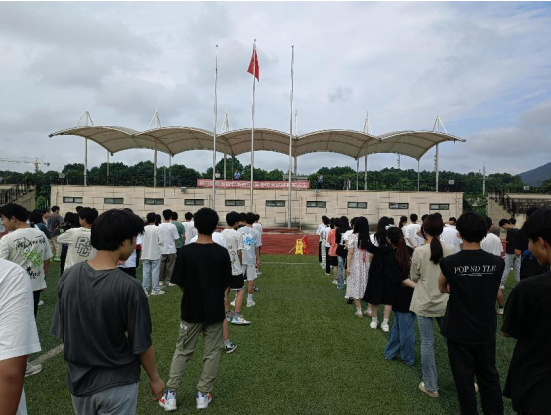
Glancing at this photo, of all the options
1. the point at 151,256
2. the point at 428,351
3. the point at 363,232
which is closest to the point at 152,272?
the point at 151,256

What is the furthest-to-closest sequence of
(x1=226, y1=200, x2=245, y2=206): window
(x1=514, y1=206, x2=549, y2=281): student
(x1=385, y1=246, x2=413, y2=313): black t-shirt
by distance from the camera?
(x1=226, y1=200, x2=245, y2=206): window, (x1=514, y1=206, x2=549, y2=281): student, (x1=385, y1=246, x2=413, y2=313): black t-shirt

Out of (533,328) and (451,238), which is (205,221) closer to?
(533,328)

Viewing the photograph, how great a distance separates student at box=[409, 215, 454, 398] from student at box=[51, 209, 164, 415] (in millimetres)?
2960

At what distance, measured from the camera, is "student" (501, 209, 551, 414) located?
1943 mm

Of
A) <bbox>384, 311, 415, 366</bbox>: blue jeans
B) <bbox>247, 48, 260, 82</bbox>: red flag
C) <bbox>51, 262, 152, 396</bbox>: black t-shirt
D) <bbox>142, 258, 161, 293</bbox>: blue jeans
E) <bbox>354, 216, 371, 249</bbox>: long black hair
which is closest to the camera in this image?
<bbox>51, 262, 152, 396</bbox>: black t-shirt

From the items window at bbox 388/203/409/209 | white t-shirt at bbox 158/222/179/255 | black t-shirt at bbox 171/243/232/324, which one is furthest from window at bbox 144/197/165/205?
black t-shirt at bbox 171/243/232/324

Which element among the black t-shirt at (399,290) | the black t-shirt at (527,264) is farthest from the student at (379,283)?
the black t-shirt at (527,264)

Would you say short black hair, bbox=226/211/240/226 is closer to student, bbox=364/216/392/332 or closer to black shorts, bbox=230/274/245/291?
black shorts, bbox=230/274/245/291

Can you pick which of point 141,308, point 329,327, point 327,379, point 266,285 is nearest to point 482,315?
point 327,379

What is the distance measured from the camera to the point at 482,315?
291 centimetres

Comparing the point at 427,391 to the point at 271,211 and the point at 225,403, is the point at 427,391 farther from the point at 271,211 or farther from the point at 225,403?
the point at 271,211

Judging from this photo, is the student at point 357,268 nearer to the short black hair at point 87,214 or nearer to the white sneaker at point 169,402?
the white sneaker at point 169,402

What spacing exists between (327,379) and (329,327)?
2.03 metres

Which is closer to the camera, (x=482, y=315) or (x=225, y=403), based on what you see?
(x=482, y=315)
